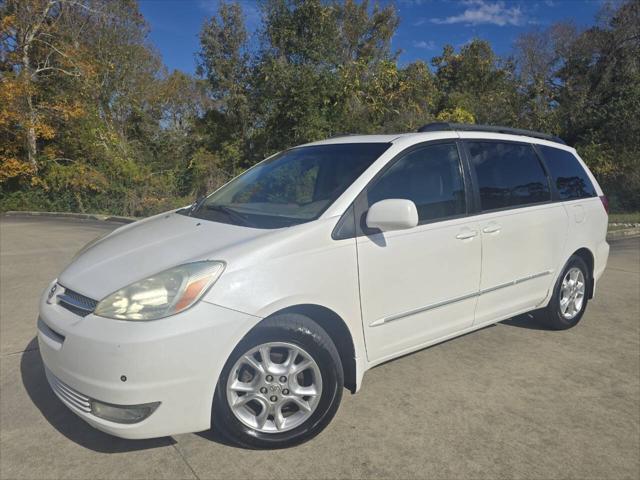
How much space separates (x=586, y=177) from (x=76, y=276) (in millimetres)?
4358

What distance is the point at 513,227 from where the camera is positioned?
3.73 meters

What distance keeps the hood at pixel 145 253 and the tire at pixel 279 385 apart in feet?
1.64

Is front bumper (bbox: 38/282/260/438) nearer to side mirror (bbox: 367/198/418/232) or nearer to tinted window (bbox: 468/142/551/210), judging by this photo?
side mirror (bbox: 367/198/418/232)

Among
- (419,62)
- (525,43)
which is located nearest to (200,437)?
(419,62)

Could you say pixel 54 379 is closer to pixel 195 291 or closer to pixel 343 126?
pixel 195 291

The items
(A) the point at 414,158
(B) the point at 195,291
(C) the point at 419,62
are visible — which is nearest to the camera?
(B) the point at 195,291

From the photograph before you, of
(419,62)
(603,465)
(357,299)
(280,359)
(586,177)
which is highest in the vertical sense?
(419,62)

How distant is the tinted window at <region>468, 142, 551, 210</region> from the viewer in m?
3.68

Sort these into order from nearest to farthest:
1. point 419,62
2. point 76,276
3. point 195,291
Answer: point 195,291 < point 76,276 < point 419,62

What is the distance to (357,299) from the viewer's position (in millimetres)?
2850

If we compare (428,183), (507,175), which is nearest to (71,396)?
(428,183)

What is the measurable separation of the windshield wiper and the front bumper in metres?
0.74

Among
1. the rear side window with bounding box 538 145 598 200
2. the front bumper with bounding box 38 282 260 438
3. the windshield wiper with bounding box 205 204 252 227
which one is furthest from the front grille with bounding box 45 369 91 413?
the rear side window with bounding box 538 145 598 200

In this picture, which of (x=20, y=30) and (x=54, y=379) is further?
(x=20, y=30)
